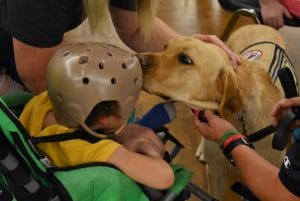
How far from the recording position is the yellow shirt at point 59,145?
3.42 feet

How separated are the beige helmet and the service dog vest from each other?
0.85 m

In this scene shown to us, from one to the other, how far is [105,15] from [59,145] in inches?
17.0

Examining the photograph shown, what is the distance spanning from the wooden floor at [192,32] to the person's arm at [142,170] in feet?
3.15

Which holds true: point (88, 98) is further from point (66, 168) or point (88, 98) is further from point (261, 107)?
point (261, 107)

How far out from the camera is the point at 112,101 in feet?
3.47

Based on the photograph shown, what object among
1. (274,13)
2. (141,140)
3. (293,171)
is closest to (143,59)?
(141,140)

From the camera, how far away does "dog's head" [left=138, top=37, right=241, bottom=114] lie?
1421mm

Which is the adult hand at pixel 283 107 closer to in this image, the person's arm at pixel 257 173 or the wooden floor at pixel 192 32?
the person's arm at pixel 257 173

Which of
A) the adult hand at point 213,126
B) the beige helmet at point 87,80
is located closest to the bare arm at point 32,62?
the beige helmet at point 87,80

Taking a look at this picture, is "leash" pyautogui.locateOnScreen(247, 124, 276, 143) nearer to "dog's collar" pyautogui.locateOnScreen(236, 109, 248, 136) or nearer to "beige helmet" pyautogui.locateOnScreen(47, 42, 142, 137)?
"dog's collar" pyautogui.locateOnScreen(236, 109, 248, 136)

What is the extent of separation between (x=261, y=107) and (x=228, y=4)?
1.13 meters

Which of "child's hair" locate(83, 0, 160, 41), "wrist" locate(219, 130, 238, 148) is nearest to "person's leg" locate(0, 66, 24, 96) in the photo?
"child's hair" locate(83, 0, 160, 41)

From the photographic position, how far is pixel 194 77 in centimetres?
143

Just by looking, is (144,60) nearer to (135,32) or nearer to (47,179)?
(135,32)
